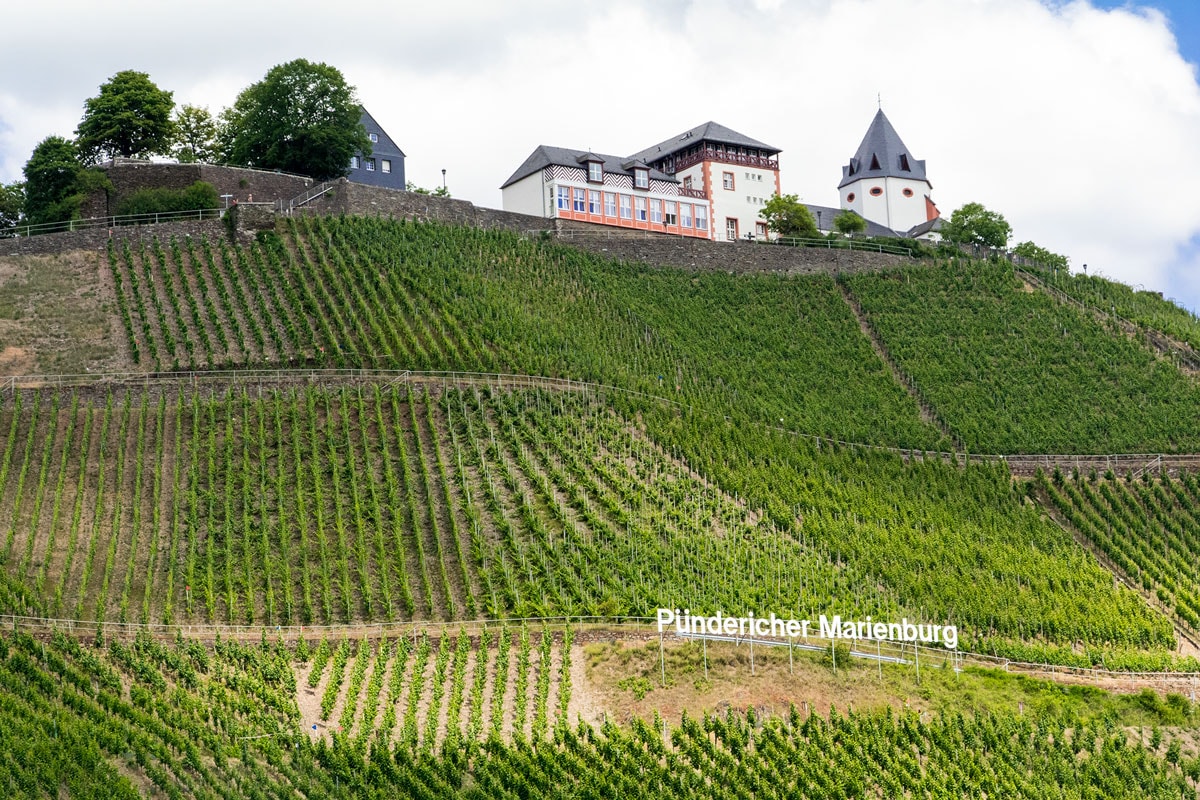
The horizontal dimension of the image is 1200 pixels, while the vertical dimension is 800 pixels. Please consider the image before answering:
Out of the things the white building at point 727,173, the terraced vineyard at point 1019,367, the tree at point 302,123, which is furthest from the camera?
the white building at point 727,173

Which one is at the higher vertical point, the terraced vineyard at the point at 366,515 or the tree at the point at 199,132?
the tree at the point at 199,132

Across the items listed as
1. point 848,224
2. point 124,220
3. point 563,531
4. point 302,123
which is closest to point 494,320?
point 563,531

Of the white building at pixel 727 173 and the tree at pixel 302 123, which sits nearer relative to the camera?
the tree at pixel 302 123

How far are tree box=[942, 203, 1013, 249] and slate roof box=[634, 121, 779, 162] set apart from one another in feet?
32.3

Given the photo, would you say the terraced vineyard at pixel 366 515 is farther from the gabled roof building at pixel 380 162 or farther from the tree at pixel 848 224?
the tree at pixel 848 224

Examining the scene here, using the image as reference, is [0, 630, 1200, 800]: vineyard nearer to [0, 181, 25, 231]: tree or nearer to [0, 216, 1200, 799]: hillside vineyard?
[0, 216, 1200, 799]: hillside vineyard

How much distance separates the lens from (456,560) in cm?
4212

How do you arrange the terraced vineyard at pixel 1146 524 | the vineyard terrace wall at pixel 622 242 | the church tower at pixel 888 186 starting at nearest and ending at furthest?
the terraced vineyard at pixel 1146 524, the vineyard terrace wall at pixel 622 242, the church tower at pixel 888 186

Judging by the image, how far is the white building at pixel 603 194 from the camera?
73.7 meters

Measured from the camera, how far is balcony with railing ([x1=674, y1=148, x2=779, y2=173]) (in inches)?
3157

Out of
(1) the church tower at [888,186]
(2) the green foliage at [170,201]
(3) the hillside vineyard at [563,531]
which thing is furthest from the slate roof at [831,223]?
(2) the green foliage at [170,201]

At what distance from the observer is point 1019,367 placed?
202 feet

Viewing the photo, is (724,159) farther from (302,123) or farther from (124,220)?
(124,220)

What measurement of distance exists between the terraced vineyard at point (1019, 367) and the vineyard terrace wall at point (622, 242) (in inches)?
70.3
